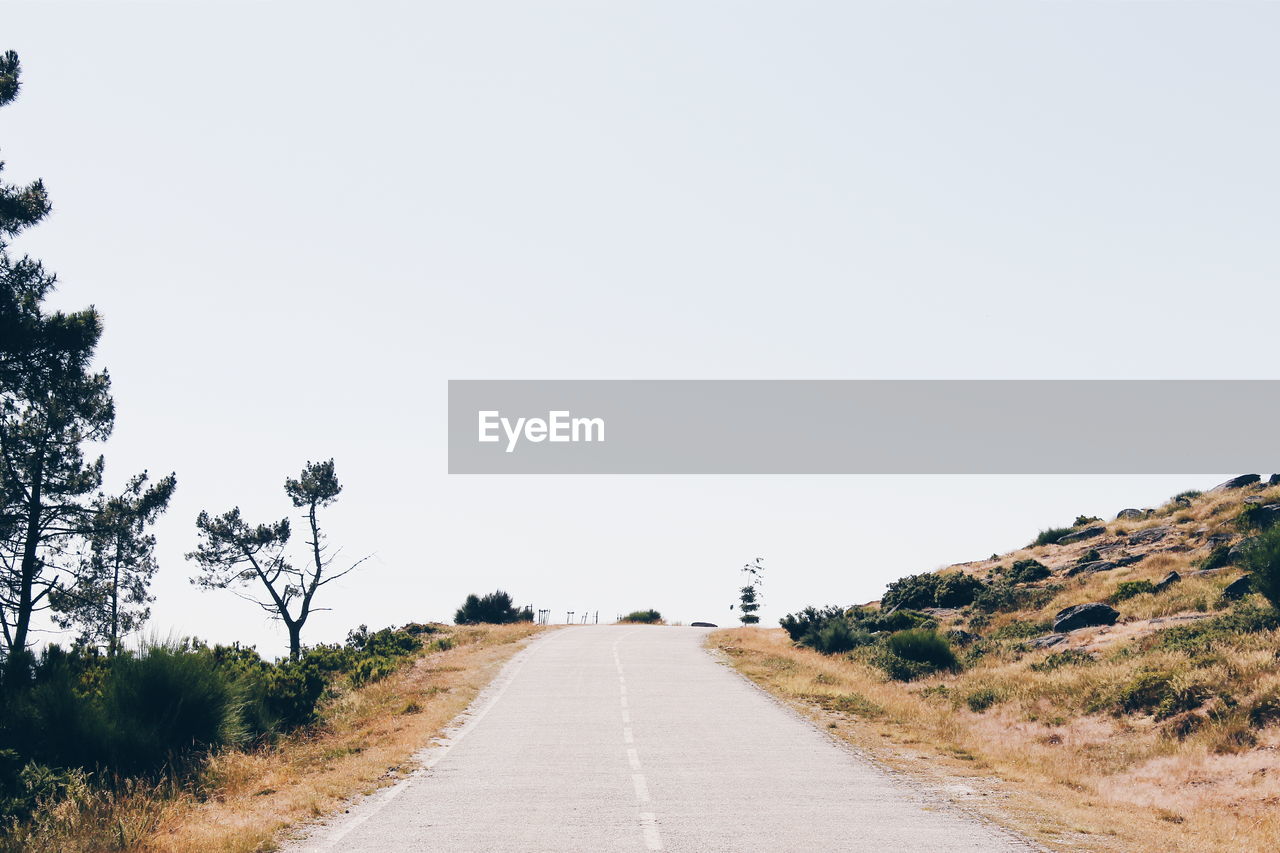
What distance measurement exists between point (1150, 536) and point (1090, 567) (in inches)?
188

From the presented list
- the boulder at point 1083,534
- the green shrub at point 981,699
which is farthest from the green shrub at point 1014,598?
the green shrub at point 981,699

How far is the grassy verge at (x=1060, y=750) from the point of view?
39.2 ft

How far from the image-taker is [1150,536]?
154 ft

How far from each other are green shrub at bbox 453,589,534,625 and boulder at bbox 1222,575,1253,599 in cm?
4237

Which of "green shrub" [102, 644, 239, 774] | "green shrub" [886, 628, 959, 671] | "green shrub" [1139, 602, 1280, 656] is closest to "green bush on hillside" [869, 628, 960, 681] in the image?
"green shrub" [886, 628, 959, 671]

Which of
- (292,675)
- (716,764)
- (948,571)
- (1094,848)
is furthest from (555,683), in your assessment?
(948,571)

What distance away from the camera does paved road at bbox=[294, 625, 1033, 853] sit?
9.95 meters

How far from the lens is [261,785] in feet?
46.3

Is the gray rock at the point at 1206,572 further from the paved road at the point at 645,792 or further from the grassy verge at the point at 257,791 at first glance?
the grassy verge at the point at 257,791

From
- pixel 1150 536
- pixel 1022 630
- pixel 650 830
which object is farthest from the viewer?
pixel 1150 536

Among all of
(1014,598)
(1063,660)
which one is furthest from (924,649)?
(1014,598)

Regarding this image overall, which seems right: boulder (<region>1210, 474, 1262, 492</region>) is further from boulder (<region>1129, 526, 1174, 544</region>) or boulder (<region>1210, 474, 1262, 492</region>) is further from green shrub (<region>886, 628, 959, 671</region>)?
green shrub (<region>886, 628, 959, 671</region>)

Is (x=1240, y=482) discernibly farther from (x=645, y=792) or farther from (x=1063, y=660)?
(x=645, y=792)

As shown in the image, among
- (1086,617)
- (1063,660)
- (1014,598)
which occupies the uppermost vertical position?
(1014,598)
